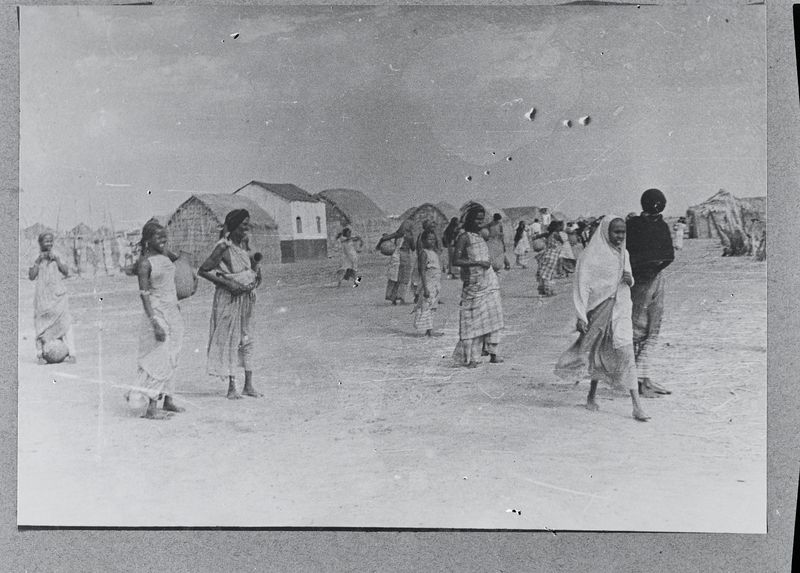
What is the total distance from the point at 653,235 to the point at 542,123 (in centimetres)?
44

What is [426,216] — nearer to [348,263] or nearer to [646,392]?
[348,263]

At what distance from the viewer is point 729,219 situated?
6.54 ft

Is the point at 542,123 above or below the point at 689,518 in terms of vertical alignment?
above

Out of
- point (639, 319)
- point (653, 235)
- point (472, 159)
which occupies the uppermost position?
point (472, 159)

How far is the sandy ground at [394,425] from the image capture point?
1962mm

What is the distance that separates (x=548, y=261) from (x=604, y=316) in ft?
0.71

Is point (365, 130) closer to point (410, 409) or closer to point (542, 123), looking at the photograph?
point (542, 123)

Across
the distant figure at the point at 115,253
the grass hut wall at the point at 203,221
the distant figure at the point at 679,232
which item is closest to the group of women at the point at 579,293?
the distant figure at the point at 679,232

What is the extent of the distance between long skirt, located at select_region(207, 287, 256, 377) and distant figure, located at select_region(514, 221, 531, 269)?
2.58ft

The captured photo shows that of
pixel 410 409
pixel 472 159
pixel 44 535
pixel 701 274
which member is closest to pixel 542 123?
pixel 472 159

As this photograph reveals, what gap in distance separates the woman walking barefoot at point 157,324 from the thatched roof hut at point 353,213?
1.49ft

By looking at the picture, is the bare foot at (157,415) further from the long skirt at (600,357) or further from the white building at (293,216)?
the long skirt at (600,357)

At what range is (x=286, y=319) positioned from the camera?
2.04 metres

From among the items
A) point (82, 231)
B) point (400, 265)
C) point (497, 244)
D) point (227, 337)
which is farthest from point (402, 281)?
point (82, 231)
